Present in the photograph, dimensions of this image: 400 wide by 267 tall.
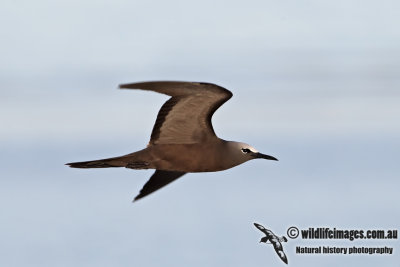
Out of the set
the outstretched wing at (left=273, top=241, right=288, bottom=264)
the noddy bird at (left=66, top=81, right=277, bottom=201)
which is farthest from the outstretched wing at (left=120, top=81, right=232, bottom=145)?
the outstretched wing at (left=273, top=241, right=288, bottom=264)

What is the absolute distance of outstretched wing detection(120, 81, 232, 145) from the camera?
32.8 metres

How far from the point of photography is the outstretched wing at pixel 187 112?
3275 centimetres

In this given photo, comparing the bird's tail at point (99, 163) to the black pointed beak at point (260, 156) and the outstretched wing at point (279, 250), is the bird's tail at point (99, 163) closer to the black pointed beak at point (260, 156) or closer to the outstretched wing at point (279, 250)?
the black pointed beak at point (260, 156)

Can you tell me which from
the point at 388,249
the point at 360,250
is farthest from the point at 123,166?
the point at 388,249

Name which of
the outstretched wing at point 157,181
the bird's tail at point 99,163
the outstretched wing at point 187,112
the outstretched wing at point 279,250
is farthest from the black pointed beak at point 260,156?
the outstretched wing at point 279,250

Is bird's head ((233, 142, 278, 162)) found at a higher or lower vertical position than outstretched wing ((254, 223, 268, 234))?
higher

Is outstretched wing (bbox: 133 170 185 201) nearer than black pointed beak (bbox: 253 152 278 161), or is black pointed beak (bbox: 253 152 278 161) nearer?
black pointed beak (bbox: 253 152 278 161)

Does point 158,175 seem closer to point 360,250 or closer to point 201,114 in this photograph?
point 201,114

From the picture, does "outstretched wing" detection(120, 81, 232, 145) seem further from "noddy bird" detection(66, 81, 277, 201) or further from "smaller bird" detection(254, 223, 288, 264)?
"smaller bird" detection(254, 223, 288, 264)

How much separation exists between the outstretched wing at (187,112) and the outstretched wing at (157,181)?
2279 millimetres

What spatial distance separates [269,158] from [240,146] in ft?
3.32

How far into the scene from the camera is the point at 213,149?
34.6m

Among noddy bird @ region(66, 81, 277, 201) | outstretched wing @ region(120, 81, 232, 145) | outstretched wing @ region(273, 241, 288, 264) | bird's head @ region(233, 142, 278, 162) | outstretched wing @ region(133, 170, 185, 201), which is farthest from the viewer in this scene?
outstretched wing @ region(273, 241, 288, 264)

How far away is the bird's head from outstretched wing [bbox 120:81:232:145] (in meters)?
0.81
